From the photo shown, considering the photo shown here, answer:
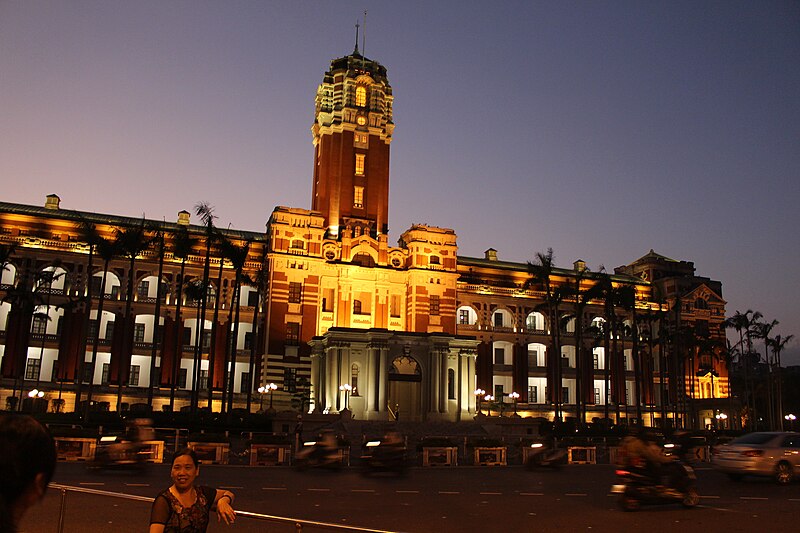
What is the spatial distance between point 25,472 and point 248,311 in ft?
249

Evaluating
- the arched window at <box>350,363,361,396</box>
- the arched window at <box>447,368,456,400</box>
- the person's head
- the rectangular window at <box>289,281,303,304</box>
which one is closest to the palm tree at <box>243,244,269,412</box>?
the rectangular window at <box>289,281,303,304</box>

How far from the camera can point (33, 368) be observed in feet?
235

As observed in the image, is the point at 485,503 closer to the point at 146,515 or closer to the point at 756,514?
the point at 756,514

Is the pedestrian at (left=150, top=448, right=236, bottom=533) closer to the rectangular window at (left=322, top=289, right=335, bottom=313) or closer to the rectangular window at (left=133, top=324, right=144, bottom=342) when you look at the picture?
the rectangular window at (left=322, top=289, right=335, bottom=313)

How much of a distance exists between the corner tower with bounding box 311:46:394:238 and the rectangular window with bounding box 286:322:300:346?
34.0ft

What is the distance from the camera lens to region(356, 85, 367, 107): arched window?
8294 centimetres

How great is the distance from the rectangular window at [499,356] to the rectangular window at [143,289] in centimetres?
3833

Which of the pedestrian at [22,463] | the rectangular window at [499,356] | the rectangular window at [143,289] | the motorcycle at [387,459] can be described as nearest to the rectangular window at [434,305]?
the rectangular window at [499,356]

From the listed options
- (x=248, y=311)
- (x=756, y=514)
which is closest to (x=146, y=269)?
(x=248, y=311)

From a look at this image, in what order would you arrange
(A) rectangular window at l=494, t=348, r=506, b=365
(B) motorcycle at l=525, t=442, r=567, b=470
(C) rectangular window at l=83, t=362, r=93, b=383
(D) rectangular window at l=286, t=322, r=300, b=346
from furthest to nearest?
1. (A) rectangular window at l=494, t=348, r=506, b=365
2. (D) rectangular window at l=286, t=322, r=300, b=346
3. (C) rectangular window at l=83, t=362, r=93, b=383
4. (B) motorcycle at l=525, t=442, r=567, b=470

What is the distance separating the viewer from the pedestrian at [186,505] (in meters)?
7.23

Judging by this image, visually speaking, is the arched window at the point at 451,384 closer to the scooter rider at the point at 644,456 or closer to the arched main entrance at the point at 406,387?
the arched main entrance at the point at 406,387

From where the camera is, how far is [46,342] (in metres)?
71.9

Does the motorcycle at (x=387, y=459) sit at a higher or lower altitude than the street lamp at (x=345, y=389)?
lower
